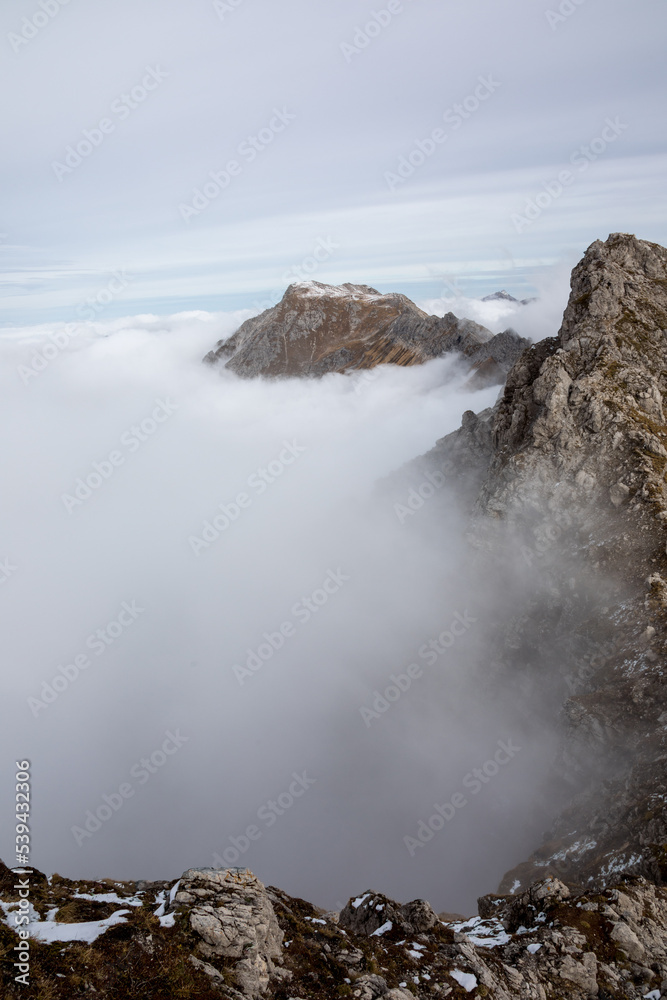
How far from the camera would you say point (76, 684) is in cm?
17738

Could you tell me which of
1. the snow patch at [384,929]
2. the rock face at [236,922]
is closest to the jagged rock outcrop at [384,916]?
the snow patch at [384,929]

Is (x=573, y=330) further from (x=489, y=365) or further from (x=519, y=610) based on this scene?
(x=489, y=365)

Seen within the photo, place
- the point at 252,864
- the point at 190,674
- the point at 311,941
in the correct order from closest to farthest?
the point at 311,941 → the point at 252,864 → the point at 190,674

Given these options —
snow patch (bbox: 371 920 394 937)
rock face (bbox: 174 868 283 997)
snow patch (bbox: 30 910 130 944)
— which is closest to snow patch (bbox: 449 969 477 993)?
snow patch (bbox: 371 920 394 937)

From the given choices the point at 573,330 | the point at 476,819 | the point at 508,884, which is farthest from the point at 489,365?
the point at 508,884

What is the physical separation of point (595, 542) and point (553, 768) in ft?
84.5

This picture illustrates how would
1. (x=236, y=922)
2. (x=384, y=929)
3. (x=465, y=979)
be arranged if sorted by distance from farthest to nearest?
(x=384, y=929)
(x=465, y=979)
(x=236, y=922)

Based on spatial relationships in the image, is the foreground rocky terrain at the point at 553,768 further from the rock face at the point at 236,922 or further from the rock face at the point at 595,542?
the rock face at the point at 595,542

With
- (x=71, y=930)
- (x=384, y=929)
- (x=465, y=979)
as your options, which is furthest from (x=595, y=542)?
(x=71, y=930)

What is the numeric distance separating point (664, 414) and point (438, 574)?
45.2m

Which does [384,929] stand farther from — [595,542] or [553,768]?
[595,542]

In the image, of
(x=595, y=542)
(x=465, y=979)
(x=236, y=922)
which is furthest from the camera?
Result: (x=595, y=542)

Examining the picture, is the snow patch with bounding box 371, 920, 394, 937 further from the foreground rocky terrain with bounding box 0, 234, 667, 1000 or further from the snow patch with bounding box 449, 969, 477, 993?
the snow patch with bounding box 449, 969, 477, 993

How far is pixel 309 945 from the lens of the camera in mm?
22406
